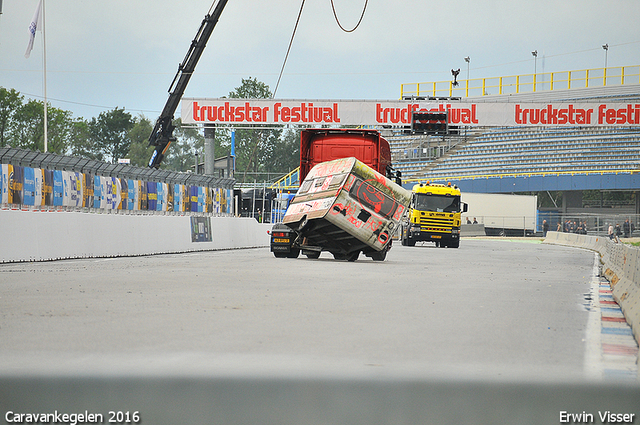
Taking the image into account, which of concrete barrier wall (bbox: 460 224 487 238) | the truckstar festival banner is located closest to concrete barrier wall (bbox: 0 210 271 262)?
the truckstar festival banner

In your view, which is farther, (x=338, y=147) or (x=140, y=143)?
(x=140, y=143)

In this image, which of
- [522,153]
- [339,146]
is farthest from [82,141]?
[339,146]

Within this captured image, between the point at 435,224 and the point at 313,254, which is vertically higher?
the point at 313,254

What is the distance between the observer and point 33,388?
4.24m

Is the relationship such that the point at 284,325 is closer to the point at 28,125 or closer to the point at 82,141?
the point at 28,125

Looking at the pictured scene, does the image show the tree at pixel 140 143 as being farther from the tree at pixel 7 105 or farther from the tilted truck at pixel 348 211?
the tilted truck at pixel 348 211

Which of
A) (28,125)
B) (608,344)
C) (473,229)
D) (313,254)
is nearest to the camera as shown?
(608,344)

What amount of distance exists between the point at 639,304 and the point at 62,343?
18.9 feet

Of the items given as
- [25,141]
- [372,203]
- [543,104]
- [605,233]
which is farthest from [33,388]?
[25,141]

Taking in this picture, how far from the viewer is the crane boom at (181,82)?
41.5 metres

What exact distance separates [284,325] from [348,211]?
39.4ft

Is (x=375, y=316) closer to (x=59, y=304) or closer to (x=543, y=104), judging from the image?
(x=59, y=304)

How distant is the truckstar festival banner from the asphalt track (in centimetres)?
3174

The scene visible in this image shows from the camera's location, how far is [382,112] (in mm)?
44281
